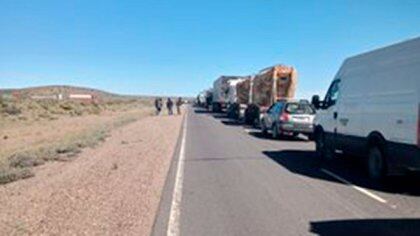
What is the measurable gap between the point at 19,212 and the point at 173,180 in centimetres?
417

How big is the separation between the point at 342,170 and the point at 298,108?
1195cm

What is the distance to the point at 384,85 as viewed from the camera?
1331cm

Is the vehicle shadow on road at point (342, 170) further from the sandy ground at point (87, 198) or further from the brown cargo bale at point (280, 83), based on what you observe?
the brown cargo bale at point (280, 83)

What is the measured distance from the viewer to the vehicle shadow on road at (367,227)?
830cm

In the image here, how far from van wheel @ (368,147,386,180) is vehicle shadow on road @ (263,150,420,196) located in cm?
16

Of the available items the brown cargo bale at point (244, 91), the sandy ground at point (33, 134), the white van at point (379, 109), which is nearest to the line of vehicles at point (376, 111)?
the white van at point (379, 109)

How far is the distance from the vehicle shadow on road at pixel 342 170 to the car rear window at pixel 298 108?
19.6ft

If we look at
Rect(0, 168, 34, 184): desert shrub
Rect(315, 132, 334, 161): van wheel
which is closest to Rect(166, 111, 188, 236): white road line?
Rect(0, 168, 34, 184): desert shrub

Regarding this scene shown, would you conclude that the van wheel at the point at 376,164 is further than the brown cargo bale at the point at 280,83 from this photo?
No

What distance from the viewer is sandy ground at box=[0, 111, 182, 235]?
8.98 meters

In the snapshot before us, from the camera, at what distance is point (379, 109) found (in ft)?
43.9

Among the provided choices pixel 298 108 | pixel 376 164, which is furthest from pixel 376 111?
pixel 298 108

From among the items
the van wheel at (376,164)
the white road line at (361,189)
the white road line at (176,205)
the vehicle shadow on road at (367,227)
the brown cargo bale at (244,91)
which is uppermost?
the brown cargo bale at (244,91)

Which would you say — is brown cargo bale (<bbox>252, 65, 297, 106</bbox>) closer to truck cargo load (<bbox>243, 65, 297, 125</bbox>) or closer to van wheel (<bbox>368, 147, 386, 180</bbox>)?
truck cargo load (<bbox>243, 65, 297, 125</bbox>)
